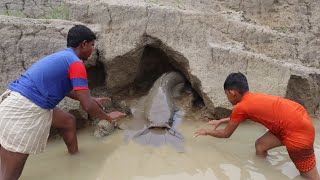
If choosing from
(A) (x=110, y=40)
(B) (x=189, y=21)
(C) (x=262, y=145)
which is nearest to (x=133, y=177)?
(C) (x=262, y=145)

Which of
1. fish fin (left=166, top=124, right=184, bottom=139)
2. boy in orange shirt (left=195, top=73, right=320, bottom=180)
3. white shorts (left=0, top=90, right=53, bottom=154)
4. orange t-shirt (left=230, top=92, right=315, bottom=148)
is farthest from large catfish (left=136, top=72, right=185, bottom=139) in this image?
white shorts (left=0, top=90, right=53, bottom=154)

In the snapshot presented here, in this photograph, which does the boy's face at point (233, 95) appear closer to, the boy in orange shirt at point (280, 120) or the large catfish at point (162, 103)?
the boy in orange shirt at point (280, 120)

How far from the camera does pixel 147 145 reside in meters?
4.19

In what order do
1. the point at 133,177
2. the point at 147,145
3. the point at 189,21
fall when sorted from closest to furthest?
the point at 133,177 → the point at 147,145 → the point at 189,21

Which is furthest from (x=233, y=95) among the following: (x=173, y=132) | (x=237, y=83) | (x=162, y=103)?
(x=162, y=103)

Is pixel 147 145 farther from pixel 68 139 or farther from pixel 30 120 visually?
pixel 30 120

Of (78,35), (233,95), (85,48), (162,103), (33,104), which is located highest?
(78,35)

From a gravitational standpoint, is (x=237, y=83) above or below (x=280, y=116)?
above

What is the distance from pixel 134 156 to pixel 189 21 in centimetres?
222

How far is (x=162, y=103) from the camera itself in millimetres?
4898

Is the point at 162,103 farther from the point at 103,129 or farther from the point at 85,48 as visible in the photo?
the point at 85,48

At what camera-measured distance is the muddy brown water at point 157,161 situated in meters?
3.66

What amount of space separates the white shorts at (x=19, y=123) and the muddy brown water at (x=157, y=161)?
1.46 ft

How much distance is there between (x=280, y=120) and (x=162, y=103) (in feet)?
5.48
